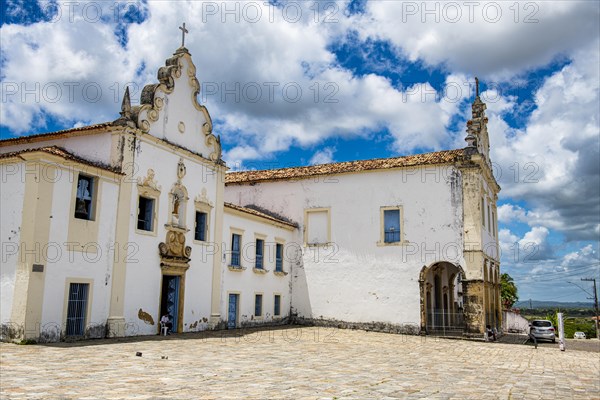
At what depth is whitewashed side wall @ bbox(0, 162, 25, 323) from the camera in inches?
580

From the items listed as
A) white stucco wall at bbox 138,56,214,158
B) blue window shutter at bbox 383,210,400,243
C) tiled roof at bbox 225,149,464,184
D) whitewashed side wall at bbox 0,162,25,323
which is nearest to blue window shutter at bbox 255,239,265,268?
tiled roof at bbox 225,149,464,184

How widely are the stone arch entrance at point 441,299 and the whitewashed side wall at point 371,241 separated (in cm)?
38

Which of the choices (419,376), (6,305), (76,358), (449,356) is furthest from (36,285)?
(449,356)

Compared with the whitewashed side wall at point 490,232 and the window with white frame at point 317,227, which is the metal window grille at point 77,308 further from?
the whitewashed side wall at point 490,232

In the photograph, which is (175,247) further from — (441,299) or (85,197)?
(441,299)

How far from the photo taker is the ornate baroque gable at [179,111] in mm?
18938

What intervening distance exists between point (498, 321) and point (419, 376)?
63.9 ft

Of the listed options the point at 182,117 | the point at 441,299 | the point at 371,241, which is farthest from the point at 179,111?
the point at 441,299

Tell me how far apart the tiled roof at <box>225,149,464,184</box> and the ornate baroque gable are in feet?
21.2

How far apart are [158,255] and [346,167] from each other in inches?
455

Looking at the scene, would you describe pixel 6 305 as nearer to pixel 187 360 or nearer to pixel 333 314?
pixel 187 360

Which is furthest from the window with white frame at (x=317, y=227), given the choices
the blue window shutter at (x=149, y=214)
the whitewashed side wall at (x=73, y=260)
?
the whitewashed side wall at (x=73, y=260)

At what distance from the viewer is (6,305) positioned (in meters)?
14.7

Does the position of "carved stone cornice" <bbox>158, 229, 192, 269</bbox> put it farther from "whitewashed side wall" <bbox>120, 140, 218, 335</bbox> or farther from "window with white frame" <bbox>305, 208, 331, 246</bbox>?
"window with white frame" <bbox>305, 208, 331, 246</bbox>
